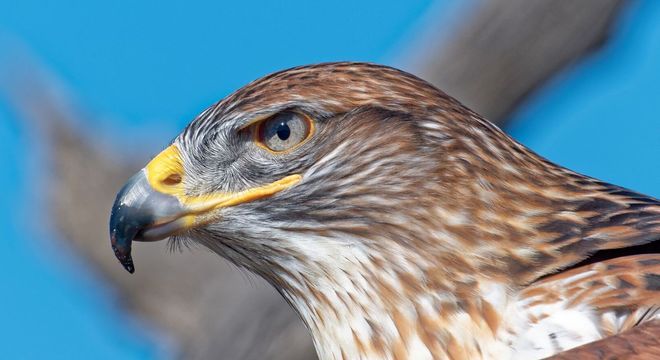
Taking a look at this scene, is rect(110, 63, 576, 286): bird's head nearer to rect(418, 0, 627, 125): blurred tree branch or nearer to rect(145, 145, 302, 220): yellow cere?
rect(145, 145, 302, 220): yellow cere

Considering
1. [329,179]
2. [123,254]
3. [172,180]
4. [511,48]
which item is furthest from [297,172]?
[511,48]

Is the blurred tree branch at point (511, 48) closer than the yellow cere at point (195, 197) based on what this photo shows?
No

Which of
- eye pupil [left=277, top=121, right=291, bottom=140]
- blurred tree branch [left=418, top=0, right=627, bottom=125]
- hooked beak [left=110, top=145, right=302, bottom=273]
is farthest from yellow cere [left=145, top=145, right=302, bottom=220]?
blurred tree branch [left=418, top=0, right=627, bottom=125]

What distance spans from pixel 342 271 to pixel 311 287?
12 cm

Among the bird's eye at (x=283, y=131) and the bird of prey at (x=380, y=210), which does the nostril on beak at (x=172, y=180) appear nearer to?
the bird of prey at (x=380, y=210)

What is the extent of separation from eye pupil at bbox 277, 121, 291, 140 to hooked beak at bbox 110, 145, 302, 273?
119mm

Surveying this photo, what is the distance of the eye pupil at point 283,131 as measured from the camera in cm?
382

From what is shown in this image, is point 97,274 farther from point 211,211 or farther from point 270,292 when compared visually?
point 211,211

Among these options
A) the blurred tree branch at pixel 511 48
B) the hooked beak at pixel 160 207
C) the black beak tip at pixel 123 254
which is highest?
the blurred tree branch at pixel 511 48

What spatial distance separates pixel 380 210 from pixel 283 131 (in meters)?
0.37

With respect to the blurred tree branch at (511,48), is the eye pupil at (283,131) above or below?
below

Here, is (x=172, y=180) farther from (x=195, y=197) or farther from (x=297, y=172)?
(x=297, y=172)

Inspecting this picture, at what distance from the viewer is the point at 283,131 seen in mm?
3826

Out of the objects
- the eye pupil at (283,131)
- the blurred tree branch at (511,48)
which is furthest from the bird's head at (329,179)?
the blurred tree branch at (511,48)
